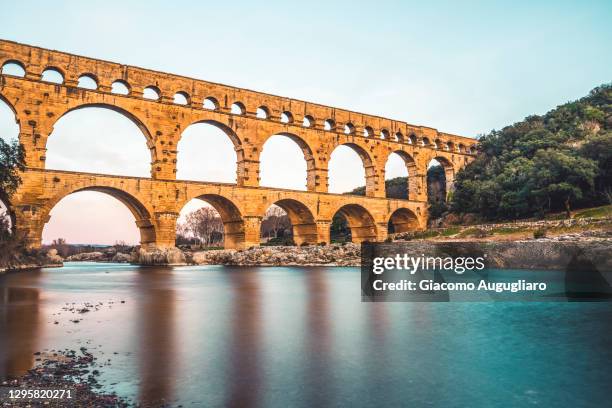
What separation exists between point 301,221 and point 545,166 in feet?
54.8

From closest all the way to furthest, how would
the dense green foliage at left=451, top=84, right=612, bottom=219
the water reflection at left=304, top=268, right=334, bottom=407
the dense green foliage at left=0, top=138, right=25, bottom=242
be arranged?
the water reflection at left=304, top=268, right=334, bottom=407, the dense green foliage at left=0, top=138, right=25, bottom=242, the dense green foliage at left=451, top=84, right=612, bottom=219

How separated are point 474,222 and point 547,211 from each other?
6.23 metres

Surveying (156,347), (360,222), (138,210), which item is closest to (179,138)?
(138,210)

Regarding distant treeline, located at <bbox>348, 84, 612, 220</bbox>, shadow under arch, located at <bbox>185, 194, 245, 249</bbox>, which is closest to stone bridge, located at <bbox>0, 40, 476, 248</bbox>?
shadow under arch, located at <bbox>185, 194, 245, 249</bbox>

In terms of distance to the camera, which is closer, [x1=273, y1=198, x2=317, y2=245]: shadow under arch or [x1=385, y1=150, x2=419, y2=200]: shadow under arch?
[x1=273, y1=198, x2=317, y2=245]: shadow under arch

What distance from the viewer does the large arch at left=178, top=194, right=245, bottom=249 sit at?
32094mm

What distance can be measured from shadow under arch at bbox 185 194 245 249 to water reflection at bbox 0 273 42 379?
19.1m

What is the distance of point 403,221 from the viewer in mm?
43188

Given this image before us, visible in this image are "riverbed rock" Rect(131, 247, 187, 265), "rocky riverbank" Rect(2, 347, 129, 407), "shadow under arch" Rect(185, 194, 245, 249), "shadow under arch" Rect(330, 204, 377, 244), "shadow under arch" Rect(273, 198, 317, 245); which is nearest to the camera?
"rocky riverbank" Rect(2, 347, 129, 407)

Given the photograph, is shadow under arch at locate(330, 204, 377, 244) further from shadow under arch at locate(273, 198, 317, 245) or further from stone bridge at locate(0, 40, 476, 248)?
shadow under arch at locate(273, 198, 317, 245)

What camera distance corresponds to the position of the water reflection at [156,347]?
477 cm

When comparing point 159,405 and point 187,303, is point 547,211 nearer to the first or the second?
point 187,303

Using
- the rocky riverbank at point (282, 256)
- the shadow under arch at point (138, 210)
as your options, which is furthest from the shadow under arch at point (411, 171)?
the shadow under arch at point (138, 210)

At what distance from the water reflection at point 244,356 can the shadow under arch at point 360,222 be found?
27245 millimetres
